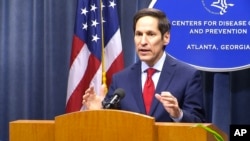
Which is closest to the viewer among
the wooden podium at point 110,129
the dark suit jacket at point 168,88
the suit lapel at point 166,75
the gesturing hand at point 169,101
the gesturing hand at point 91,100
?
the wooden podium at point 110,129

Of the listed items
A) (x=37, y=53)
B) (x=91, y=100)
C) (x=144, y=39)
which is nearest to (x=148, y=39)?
(x=144, y=39)

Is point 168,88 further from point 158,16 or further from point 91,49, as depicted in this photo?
point 91,49

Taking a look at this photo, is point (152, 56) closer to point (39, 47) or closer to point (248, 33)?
point (248, 33)

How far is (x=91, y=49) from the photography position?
3.65 m

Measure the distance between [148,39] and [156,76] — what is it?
20cm

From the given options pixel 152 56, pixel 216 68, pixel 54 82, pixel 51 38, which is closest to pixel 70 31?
pixel 51 38

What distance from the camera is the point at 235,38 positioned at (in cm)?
338

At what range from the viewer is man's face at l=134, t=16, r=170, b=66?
2.35m

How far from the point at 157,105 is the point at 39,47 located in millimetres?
2170

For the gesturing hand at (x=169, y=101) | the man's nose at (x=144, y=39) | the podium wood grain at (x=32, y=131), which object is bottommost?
the podium wood grain at (x=32, y=131)

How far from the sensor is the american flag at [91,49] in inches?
142

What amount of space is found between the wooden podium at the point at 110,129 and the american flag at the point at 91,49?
7.19 ft

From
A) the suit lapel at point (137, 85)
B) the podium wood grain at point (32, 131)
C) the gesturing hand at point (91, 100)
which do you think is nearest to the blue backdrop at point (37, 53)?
the suit lapel at point (137, 85)

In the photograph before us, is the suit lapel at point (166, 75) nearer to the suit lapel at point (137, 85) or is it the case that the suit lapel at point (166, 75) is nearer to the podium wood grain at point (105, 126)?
the suit lapel at point (137, 85)
